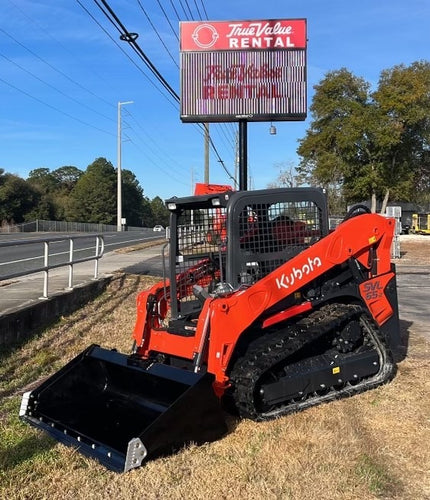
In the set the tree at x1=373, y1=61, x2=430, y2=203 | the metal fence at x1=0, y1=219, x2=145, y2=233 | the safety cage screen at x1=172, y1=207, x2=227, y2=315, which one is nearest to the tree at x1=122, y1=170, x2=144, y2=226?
the metal fence at x1=0, y1=219, x2=145, y2=233

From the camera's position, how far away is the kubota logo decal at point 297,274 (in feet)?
15.7

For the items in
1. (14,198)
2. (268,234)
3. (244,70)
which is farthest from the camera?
(14,198)

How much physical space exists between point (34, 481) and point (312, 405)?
234 centimetres

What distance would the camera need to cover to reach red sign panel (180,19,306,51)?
1304 centimetres

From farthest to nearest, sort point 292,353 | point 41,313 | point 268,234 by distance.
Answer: point 41,313 < point 268,234 < point 292,353

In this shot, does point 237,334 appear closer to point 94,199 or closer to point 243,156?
point 243,156

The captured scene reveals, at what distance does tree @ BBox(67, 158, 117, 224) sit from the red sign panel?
3367 inches

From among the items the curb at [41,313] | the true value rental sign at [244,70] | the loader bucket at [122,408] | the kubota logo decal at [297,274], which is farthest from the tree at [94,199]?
the kubota logo decal at [297,274]

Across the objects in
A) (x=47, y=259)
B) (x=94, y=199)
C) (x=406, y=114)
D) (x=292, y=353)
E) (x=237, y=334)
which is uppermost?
(x=406, y=114)

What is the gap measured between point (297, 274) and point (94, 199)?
322 ft

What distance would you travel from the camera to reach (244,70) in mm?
13305

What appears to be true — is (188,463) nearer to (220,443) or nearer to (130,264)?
(220,443)

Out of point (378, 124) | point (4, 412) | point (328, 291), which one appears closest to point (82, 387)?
Result: point (4, 412)

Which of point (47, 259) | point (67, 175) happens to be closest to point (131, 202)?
point (67, 175)
